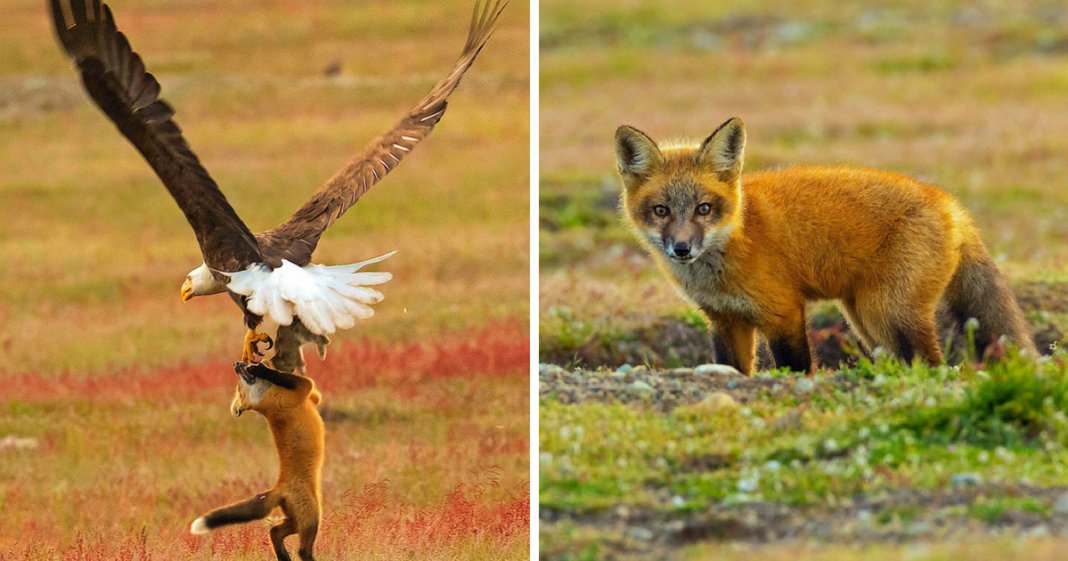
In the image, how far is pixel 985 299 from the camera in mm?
8977

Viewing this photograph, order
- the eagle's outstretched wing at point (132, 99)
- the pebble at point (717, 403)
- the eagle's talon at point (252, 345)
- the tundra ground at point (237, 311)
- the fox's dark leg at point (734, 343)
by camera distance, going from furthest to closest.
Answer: the tundra ground at point (237, 311) < the fox's dark leg at point (734, 343) < the pebble at point (717, 403) < the eagle's talon at point (252, 345) < the eagle's outstretched wing at point (132, 99)

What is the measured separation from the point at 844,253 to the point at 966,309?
3.36 feet

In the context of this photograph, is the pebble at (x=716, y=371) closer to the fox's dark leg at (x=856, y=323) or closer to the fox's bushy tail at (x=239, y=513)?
the fox's dark leg at (x=856, y=323)

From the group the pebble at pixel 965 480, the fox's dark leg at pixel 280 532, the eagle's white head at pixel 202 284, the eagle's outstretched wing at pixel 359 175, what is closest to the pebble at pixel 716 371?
the pebble at pixel 965 480

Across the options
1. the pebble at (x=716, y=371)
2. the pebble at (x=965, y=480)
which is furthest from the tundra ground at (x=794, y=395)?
the pebble at (x=716, y=371)

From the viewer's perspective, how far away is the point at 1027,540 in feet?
20.1

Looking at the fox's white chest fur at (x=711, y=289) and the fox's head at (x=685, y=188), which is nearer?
the fox's head at (x=685, y=188)

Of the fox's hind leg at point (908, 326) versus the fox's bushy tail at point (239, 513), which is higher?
the fox's hind leg at point (908, 326)

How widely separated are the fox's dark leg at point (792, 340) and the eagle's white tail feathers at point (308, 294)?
2455 mm

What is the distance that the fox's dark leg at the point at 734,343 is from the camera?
8.84 meters

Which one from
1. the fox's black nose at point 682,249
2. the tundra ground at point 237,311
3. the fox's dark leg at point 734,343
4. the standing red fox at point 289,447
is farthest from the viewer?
the tundra ground at point 237,311

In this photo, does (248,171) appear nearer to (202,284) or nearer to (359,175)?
(359,175)

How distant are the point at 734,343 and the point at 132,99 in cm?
→ 384

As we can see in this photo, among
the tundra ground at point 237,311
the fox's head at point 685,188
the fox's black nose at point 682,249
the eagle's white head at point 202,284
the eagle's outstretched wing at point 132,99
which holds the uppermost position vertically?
the eagle's outstretched wing at point 132,99
